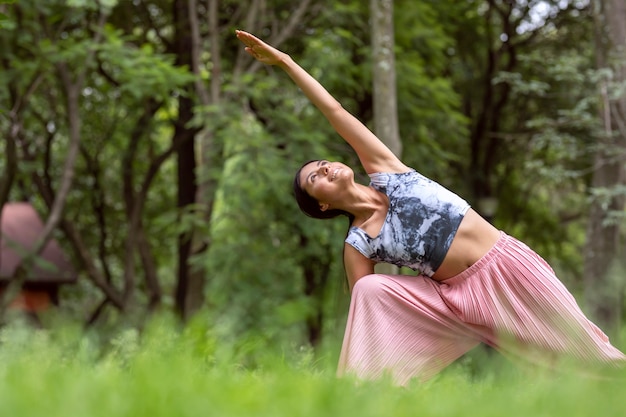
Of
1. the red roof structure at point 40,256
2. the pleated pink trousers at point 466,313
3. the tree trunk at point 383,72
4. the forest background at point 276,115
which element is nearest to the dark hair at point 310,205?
the pleated pink trousers at point 466,313

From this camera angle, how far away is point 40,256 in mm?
15266

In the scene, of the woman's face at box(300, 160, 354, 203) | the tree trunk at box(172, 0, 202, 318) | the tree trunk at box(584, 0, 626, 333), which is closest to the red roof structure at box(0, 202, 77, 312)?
the tree trunk at box(172, 0, 202, 318)

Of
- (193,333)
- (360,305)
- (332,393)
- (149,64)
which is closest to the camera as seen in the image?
(332,393)

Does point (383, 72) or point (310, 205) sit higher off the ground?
point (383, 72)

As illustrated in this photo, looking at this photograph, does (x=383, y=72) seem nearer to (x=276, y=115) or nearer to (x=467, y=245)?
(x=276, y=115)

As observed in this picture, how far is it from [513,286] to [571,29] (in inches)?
509

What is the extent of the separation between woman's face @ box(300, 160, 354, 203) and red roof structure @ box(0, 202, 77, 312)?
11197mm

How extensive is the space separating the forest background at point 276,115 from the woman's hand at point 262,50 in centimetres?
408

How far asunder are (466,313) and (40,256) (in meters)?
12.0

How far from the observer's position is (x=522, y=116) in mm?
17484

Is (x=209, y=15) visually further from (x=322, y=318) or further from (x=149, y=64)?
(x=322, y=318)

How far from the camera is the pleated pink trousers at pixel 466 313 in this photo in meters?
4.22

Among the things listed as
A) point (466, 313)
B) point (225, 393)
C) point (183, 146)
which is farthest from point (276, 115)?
point (225, 393)

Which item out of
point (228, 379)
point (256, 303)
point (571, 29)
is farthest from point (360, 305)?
point (571, 29)
